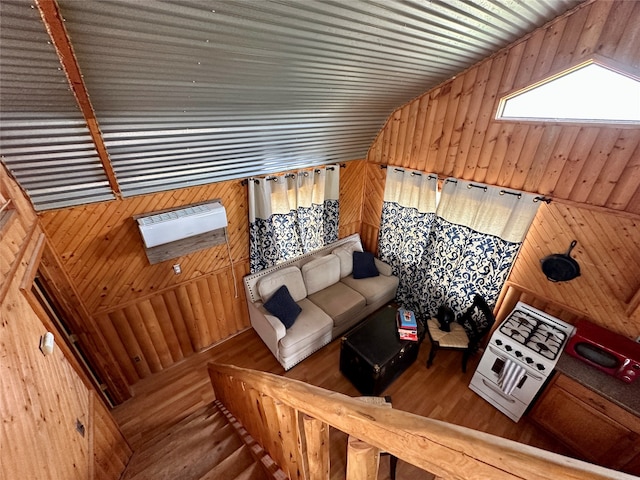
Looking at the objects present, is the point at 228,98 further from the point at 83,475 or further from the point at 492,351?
the point at 492,351

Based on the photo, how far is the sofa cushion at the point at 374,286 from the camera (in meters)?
4.32

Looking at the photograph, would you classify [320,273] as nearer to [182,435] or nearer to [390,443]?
[182,435]

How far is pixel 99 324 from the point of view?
2949 mm

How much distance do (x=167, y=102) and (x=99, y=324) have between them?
2474mm

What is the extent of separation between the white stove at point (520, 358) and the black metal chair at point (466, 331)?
25cm

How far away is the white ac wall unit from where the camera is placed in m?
2.73

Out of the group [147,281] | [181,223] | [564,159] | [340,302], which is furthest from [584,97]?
[147,281]

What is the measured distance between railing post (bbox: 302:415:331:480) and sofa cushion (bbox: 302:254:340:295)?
3.04 m

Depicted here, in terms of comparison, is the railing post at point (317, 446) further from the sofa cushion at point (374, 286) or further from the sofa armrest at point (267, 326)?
the sofa cushion at point (374, 286)

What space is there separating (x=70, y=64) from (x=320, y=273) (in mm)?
3420

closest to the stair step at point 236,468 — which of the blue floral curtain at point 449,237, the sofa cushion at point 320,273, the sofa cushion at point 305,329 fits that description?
the sofa cushion at point 305,329

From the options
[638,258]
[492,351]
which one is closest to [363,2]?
[638,258]

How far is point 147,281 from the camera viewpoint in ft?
10.3

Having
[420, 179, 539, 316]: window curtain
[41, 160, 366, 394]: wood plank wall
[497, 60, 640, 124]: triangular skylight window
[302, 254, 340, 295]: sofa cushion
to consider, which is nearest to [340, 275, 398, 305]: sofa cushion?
[302, 254, 340, 295]: sofa cushion
